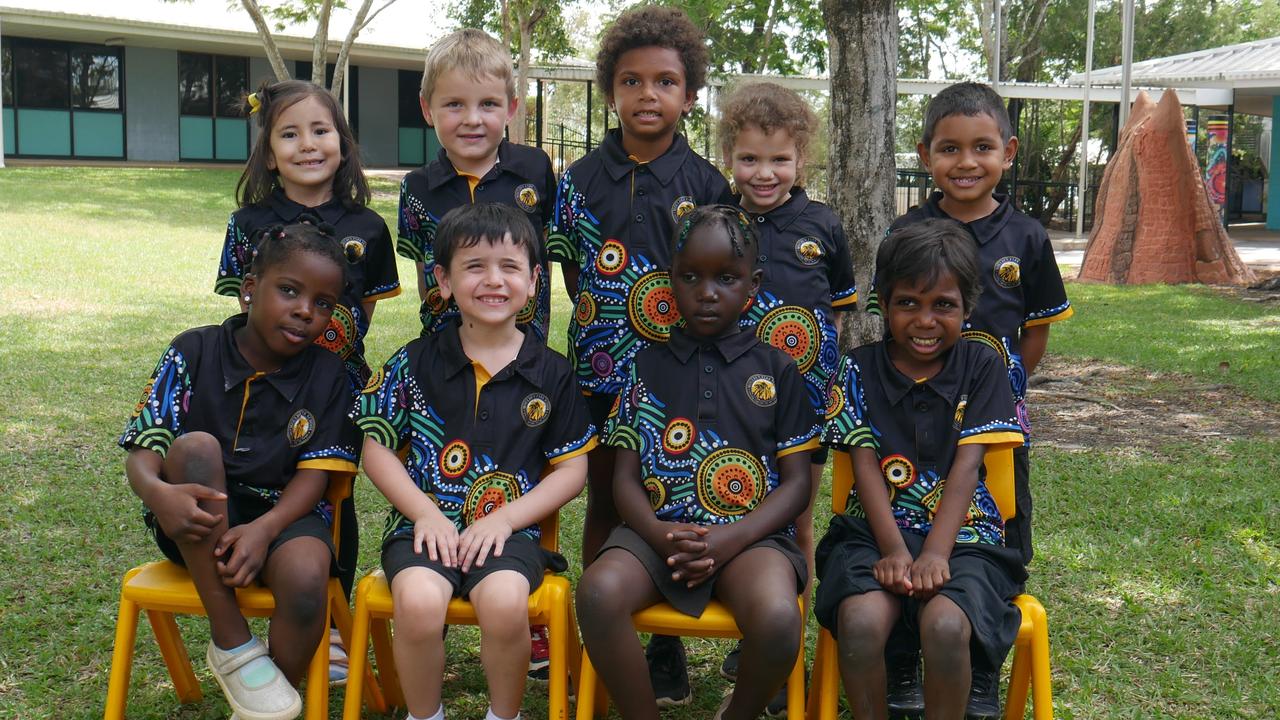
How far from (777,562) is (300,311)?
4.32 feet

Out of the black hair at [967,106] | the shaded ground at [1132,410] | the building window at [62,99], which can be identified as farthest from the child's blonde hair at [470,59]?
the building window at [62,99]

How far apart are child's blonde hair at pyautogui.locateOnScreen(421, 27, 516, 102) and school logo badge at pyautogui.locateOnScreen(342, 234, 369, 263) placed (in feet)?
1.48

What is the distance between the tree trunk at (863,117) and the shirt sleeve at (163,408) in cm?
359

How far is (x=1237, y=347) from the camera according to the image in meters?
8.42

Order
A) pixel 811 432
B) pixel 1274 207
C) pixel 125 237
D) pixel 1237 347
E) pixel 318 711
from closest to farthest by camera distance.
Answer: pixel 318 711, pixel 811 432, pixel 1237 347, pixel 125 237, pixel 1274 207

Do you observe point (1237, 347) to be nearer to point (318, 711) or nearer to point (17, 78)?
point (318, 711)

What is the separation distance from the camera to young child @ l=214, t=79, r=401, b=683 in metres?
3.28

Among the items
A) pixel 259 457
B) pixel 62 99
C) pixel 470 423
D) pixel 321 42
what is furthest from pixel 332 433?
pixel 62 99

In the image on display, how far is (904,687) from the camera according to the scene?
3.03 metres

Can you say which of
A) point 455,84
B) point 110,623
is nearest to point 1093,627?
point 455,84

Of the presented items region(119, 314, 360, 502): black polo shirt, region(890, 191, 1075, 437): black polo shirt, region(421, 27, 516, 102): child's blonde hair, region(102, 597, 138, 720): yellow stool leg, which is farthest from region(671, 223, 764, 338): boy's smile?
region(102, 597, 138, 720): yellow stool leg

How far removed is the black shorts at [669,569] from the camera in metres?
2.68

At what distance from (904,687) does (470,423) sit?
1301 mm

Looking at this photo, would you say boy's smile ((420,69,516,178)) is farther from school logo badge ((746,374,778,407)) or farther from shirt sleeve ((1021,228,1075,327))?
shirt sleeve ((1021,228,1075,327))
